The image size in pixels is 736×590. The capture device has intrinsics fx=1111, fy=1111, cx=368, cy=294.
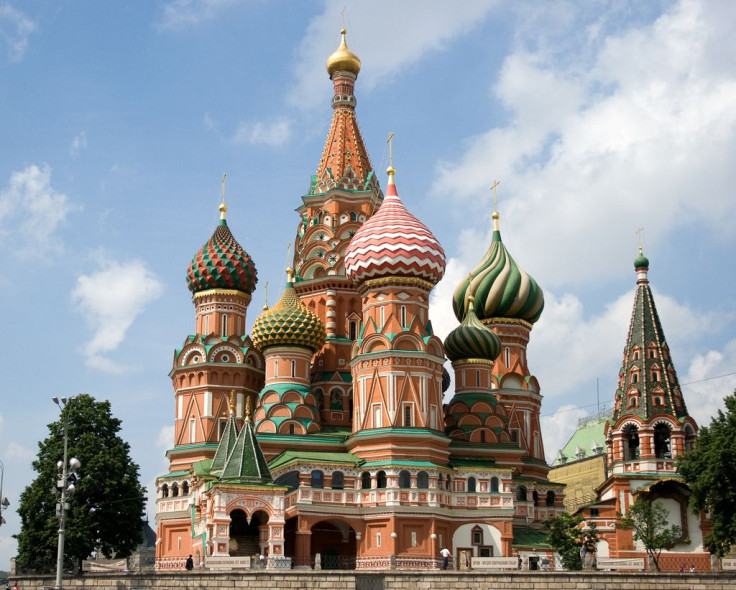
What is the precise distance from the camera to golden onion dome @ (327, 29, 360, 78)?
5831 centimetres

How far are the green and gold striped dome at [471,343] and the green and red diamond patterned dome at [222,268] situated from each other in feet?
33.5

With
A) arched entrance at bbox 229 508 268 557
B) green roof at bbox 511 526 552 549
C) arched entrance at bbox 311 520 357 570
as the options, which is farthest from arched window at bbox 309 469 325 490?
green roof at bbox 511 526 552 549

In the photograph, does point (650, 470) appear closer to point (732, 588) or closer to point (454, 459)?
point (454, 459)

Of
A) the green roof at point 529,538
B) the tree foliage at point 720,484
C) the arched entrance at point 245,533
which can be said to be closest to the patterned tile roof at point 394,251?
the green roof at point 529,538

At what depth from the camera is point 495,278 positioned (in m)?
56.3

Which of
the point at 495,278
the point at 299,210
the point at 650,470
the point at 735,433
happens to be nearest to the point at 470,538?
the point at 650,470

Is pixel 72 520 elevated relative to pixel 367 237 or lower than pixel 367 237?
lower

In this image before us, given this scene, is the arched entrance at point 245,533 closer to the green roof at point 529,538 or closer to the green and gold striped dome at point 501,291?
the green roof at point 529,538

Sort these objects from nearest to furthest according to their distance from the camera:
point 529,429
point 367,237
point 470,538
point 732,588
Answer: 1. point 732,588
2. point 470,538
3. point 367,237
4. point 529,429

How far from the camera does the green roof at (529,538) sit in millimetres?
45938

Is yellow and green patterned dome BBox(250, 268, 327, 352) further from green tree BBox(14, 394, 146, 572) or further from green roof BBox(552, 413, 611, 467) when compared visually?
green roof BBox(552, 413, 611, 467)

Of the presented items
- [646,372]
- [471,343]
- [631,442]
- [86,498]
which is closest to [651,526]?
[631,442]

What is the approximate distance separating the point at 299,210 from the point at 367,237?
10.3 metres

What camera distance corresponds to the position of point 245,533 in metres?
42.2
